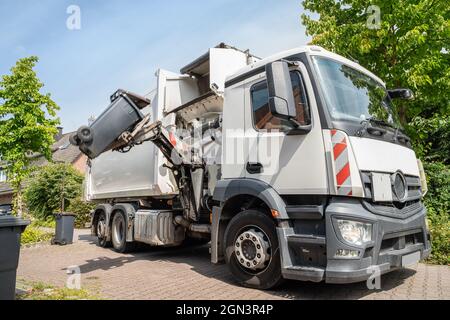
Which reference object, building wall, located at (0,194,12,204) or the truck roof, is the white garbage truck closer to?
the truck roof

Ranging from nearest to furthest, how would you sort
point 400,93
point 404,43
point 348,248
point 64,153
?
point 348,248, point 400,93, point 404,43, point 64,153

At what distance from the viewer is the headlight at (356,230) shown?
139 inches

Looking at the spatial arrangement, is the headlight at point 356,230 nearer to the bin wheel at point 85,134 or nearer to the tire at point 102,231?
the bin wheel at point 85,134

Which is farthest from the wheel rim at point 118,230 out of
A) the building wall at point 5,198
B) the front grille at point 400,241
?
the building wall at point 5,198

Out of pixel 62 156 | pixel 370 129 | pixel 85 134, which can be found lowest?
pixel 370 129

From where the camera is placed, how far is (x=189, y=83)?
22.4ft

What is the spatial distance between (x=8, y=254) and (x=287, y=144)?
3.25m

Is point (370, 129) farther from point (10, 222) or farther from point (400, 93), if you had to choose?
point (10, 222)

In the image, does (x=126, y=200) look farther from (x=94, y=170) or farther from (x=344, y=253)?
(x=344, y=253)

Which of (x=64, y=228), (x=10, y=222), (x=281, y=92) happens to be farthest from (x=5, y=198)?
(x=281, y=92)

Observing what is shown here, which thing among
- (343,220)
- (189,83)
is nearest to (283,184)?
(343,220)

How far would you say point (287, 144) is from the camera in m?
4.11
